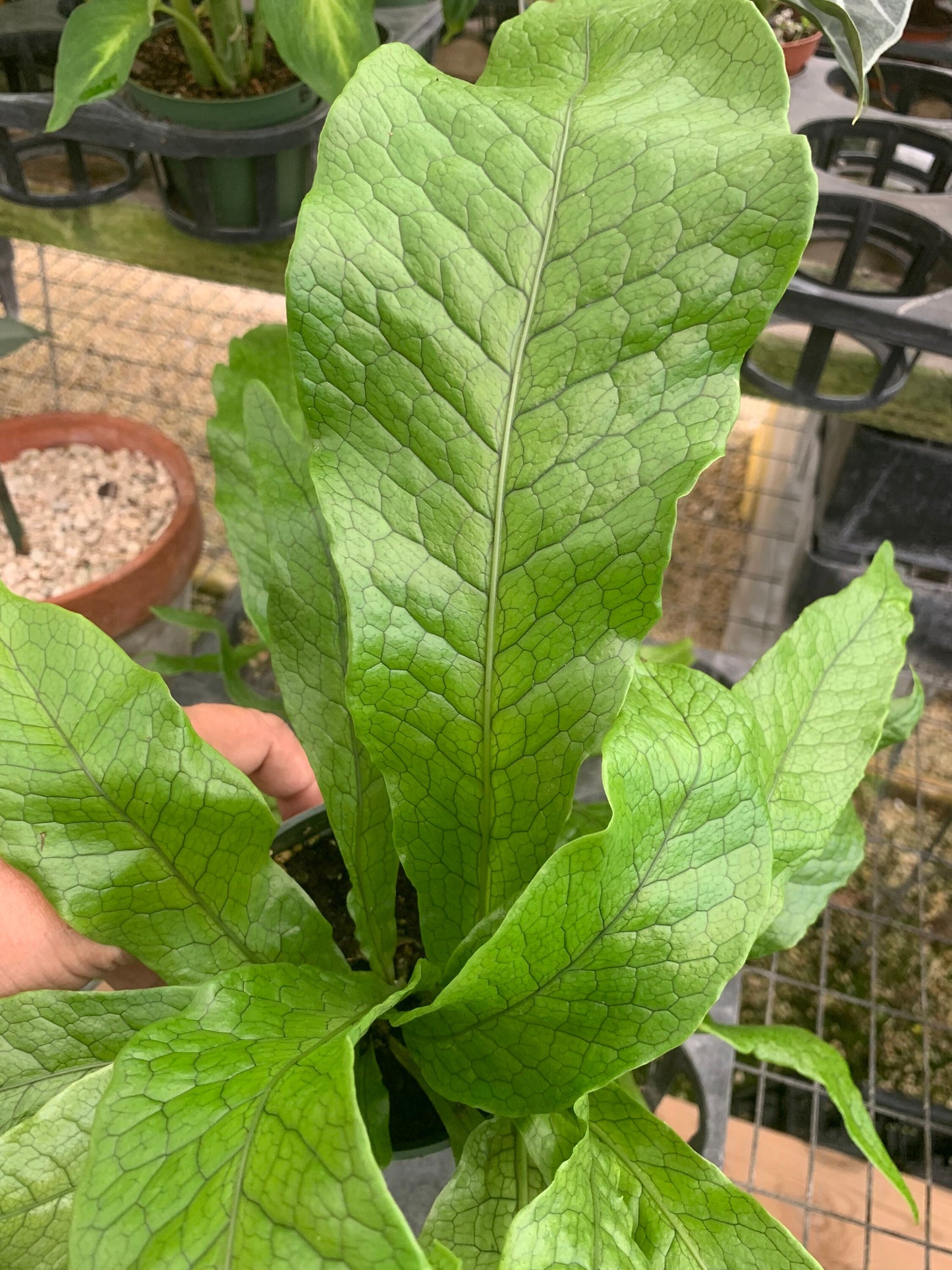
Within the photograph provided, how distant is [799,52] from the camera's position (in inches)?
31.4

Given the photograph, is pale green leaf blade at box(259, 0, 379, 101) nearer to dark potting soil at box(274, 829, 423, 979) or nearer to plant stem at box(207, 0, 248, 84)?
plant stem at box(207, 0, 248, 84)

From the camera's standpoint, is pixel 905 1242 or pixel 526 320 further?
pixel 905 1242

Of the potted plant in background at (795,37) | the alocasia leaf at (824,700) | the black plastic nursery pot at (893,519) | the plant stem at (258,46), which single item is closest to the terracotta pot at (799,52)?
the potted plant in background at (795,37)

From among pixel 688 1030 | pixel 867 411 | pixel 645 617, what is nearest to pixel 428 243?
pixel 645 617

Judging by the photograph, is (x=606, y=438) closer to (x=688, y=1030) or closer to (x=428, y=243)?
(x=428, y=243)

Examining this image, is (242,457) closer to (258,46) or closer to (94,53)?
(94,53)

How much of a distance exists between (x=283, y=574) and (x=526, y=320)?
0.18 metres

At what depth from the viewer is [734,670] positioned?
0.81 metres

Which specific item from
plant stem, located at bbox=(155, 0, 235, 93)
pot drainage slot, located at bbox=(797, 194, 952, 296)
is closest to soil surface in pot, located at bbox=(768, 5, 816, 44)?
pot drainage slot, located at bbox=(797, 194, 952, 296)

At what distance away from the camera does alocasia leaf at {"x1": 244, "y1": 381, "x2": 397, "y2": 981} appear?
449 millimetres

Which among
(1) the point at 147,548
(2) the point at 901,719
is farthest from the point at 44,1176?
(1) the point at 147,548

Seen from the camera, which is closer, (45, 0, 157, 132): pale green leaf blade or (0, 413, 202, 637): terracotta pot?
(45, 0, 157, 132): pale green leaf blade

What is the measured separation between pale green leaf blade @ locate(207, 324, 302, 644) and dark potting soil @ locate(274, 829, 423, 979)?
0.14 metres

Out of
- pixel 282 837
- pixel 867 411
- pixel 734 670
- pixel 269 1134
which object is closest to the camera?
pixel 269 1134
